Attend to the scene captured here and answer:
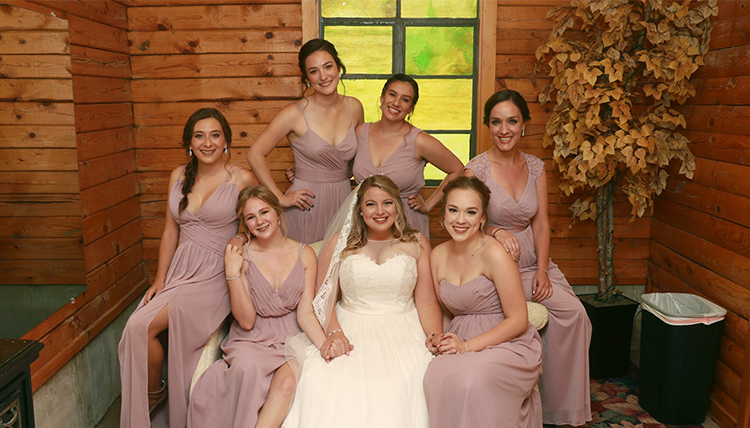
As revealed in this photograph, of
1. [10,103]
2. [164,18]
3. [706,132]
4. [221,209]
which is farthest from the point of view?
[164,18]

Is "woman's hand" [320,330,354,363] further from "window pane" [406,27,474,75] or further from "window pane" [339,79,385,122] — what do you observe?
"window pane" [406,27,474,75]

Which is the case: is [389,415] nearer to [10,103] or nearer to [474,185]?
[474,185]

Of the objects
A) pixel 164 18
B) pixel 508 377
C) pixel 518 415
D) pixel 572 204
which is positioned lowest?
pixel 518 415

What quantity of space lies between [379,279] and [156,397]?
1161mm

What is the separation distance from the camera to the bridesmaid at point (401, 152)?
310cm

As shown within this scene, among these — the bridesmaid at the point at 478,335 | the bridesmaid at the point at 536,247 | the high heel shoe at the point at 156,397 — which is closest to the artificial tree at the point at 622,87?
the bridesmaid at the point at 536,247

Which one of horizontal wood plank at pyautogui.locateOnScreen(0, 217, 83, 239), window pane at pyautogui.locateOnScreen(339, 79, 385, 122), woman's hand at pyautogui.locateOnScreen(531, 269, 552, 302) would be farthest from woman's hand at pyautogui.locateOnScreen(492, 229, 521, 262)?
horizontal wood plank at pyautogui.locateOnScreen(0, 217, 83, 239)

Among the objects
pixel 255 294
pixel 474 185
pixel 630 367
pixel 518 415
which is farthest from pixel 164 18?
pixel 630 367

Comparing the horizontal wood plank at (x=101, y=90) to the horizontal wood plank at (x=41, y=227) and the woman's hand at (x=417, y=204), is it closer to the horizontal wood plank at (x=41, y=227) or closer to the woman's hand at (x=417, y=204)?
the horizontal wood plank at (x=41, y=227)

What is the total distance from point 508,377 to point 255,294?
3.78 ft

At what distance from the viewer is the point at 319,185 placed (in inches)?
128

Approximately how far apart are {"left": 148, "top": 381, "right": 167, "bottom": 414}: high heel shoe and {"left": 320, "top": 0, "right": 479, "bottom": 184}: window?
2133mm

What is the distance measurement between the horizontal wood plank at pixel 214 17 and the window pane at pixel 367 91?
1.69 ft

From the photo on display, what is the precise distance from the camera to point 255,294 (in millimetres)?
2678
